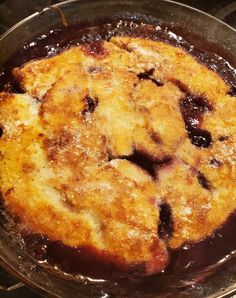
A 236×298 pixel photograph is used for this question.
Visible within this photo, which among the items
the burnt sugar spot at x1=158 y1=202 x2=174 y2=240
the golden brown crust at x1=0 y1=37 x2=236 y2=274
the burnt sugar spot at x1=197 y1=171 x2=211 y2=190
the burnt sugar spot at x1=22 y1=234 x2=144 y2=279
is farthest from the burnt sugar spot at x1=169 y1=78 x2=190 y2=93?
the burnt sugar spot at x1=22 y1=234 x2=144 y2=279

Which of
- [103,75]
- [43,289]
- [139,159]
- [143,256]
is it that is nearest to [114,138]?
[139,159]

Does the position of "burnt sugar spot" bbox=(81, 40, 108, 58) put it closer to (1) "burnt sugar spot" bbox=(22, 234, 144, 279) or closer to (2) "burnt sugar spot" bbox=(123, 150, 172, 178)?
(2) "burnt sugar spot" bbox=(123, 150, 172, 178)

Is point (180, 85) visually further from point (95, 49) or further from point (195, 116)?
point (95, 49)

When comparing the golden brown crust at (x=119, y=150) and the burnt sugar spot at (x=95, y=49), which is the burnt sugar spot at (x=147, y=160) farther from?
the burnt sugar spot at (x=95, y=49)

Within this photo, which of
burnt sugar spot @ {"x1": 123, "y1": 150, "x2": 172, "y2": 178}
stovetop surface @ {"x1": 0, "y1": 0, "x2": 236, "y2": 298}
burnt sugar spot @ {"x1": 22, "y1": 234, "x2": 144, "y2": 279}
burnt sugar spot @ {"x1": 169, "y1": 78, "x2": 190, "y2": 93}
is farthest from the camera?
stovetop surface @ {"x1": 0, "y1": 0, "x2": 236, "y2": 298}

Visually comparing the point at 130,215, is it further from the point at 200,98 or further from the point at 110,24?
the point at 110,24

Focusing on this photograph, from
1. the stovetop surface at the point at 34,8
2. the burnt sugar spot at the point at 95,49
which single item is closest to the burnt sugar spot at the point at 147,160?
the burnt sugar spot at the point at 95,49

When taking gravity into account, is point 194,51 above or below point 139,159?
above
